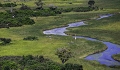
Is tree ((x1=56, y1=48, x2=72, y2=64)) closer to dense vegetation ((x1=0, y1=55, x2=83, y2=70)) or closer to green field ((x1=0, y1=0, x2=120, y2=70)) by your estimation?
green field ((x1=0, y1=0, x2=120, y2=70))

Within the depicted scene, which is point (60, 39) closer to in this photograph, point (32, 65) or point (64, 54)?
point (64, 54)

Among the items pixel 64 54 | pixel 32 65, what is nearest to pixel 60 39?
pixel 64 54

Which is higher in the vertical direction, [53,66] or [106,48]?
[53,66]

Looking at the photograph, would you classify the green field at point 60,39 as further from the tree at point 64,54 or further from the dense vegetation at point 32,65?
the dense vegetation at point 32,65

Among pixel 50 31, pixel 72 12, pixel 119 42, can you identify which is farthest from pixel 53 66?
pixel 72 12

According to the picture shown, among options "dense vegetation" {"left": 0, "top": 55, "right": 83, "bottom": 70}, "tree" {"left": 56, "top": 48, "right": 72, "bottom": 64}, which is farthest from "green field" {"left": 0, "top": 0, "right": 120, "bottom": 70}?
"dense vegetation" {"left": 0, "top": 55, "right": 83, "bottom": 70}

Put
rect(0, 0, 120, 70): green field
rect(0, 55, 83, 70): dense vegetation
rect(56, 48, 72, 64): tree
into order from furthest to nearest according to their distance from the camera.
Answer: rect(0, 0, 120, 70): green field, rect(56, 48, 72, 64): tree, rect(0, 55, 83, 70): dense vegetation

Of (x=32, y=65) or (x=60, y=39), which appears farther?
(x=60, y=39)

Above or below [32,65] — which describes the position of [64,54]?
above

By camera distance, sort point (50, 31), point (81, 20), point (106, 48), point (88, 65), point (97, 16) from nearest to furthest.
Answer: point (88, 65) < point (106, 48) < point (50, 31) < point (81, 20) < point (97, 16)

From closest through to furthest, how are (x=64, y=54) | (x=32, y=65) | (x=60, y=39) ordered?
(x=32, y=65) → (x=64, y=54) → (x=60, y=39)

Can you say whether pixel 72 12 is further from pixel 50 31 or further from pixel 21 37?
pixel 21 37
